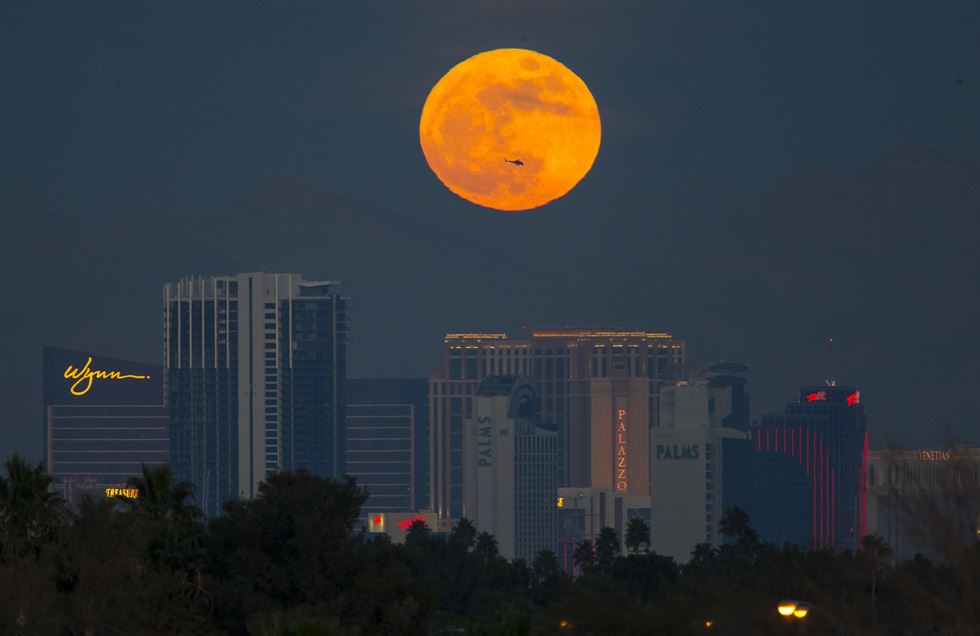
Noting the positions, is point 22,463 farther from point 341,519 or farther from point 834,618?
point 834,618

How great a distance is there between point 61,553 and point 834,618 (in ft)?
131

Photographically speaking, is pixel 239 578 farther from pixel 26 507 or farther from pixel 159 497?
pixel 26 507

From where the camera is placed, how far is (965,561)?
1389 inches

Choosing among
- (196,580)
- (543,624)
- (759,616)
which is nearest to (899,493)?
(759,616)

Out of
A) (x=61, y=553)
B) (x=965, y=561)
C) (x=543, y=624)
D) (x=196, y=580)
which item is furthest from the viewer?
(x=543, y=624)

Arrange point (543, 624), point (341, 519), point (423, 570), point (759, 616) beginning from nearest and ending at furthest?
1. point (759, 616)
2. point (341, 519)
3. point (543, 624)
4. point (423, 570)

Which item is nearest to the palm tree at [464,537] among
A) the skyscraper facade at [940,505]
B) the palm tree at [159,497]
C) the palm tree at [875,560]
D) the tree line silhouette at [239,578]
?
the palm tree at [875,560]

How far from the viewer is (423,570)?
509ft

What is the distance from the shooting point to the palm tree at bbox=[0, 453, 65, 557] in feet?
249

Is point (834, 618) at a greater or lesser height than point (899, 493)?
lesser

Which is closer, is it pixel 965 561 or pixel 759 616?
pixel 965 561

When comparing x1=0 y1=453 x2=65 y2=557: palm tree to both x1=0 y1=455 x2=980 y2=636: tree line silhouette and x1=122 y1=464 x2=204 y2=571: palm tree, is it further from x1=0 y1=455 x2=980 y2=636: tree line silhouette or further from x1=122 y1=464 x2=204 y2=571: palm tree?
x1=122 y1=464 x2=204 y2=571: palm tree

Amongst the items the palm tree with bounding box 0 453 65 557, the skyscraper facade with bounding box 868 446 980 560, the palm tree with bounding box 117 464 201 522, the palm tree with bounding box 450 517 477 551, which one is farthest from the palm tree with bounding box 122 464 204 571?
the palm tree with bounding box 450 517 477 551

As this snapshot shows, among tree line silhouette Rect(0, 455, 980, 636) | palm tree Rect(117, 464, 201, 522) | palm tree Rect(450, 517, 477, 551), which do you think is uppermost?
palm tree Rect(117, 464, 201, 522)
